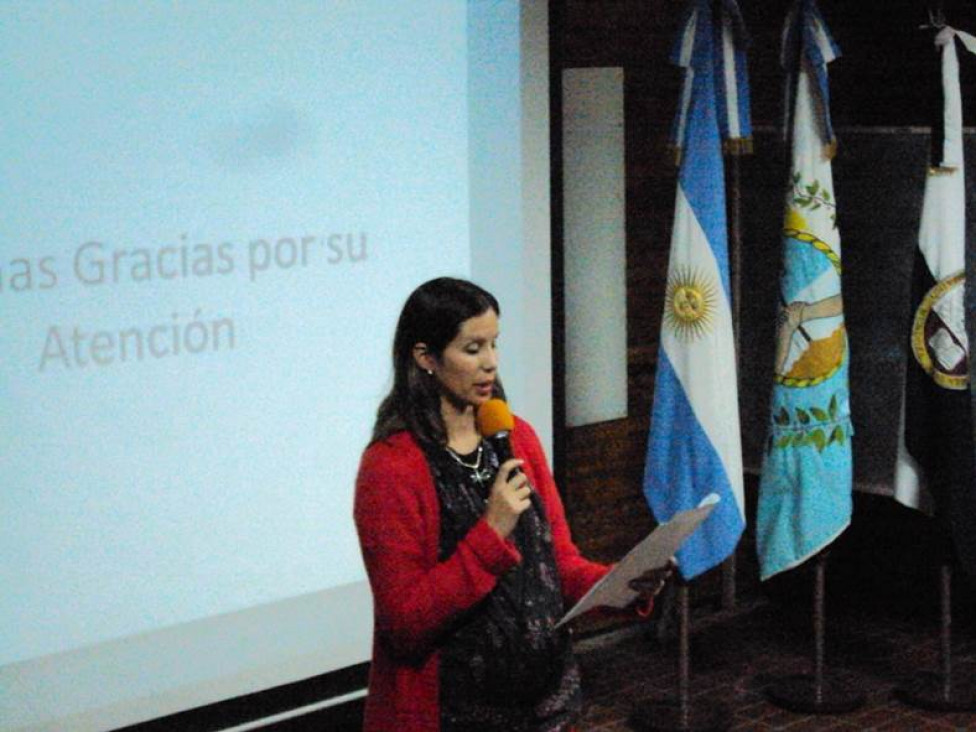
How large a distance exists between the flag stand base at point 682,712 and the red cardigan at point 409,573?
7.17ft

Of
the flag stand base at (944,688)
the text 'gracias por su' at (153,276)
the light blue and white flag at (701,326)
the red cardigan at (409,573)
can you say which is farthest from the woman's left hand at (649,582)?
the flag stand base at (944,688)

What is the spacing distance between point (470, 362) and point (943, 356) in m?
2.51

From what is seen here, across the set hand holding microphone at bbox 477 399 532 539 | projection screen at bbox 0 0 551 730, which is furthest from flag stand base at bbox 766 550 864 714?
hand holding microphone at bbox 477 399 532 539

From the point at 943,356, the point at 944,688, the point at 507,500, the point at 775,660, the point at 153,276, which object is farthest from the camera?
the point at 775,660

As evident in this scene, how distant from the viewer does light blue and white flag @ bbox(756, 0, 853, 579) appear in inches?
181

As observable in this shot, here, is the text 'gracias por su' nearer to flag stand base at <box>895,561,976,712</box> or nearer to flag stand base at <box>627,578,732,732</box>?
flag stand base at <box>627,578,732,732</box>

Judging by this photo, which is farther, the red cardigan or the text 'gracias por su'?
the text 'gracias por su'

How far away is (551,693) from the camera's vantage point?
2.61 metres

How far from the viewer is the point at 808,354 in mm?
4703

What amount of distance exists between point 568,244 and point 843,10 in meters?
1.43

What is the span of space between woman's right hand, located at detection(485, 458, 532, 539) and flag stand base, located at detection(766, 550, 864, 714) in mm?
2511

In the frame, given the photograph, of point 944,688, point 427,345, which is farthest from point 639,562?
point 944,688

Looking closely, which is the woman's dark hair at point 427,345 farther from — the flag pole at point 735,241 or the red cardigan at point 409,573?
the flag pole at point 735,241

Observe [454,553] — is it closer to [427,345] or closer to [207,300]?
[427,345]
